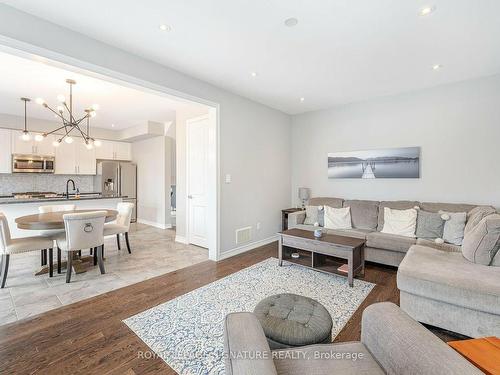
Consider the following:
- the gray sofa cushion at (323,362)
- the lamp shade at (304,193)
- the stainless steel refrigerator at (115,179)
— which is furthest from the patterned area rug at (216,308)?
the stainless steel refrigerator at (115,179)

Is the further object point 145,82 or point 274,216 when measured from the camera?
point 274,216

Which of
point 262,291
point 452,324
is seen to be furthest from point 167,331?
point 452,324

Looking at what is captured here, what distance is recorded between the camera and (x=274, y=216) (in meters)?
5.03

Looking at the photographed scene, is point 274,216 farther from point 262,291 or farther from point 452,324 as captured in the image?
point 452,324

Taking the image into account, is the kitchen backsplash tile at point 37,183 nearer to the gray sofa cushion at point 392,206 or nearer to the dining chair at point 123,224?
the dining chair at point 123,224

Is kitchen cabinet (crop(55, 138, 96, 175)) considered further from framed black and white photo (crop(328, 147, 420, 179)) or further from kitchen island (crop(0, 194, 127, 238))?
framed black and white photo (crop(328, 147, 420, 179))

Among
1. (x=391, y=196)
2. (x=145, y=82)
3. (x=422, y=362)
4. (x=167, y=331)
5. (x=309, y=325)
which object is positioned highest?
(x=145, y=82)

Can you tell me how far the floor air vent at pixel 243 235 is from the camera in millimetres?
4176

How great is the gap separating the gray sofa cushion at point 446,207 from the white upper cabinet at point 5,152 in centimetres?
815

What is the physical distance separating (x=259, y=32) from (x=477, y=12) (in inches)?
75.3

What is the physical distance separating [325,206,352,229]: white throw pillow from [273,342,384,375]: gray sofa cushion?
9.80 ft

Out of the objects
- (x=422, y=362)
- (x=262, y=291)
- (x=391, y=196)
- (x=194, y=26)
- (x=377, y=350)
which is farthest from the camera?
(x=391, y=196)

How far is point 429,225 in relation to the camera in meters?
3.35

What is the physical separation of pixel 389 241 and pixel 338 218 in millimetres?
910
